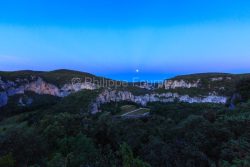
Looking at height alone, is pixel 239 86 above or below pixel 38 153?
above

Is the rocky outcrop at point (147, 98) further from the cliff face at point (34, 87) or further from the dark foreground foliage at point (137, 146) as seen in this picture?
the dark foreground foliage at point (137, 146)

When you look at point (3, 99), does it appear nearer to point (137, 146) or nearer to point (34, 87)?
point (34, 87)

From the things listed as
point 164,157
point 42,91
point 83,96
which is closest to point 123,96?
point 83,96

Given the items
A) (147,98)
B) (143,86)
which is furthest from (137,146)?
(143,86)

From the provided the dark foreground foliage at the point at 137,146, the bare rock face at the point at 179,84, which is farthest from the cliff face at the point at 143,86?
the dark foreground foliage at the point at 137,146

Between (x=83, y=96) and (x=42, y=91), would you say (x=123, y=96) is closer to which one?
(x=83, y=96)

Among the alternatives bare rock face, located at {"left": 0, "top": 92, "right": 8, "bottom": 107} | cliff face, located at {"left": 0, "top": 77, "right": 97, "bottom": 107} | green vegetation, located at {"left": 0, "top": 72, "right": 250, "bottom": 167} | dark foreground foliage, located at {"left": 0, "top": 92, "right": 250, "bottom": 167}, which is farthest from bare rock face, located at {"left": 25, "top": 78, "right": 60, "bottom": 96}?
dark foreground foliage, located at {"left": 0, "top": 92, "right": 250, "bottom": 167}

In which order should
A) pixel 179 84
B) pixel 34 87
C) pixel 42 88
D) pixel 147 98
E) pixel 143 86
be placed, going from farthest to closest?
pixel 143 86 < pixel 179 84 < pixel 42 88 < pixel 34 87 < pixel 147 98

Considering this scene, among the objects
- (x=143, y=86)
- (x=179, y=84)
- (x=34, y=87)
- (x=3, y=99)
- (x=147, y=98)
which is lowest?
(x=3, y=99)
